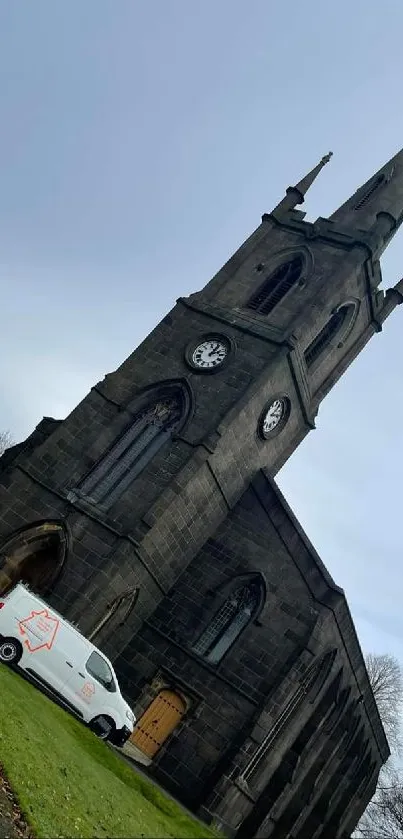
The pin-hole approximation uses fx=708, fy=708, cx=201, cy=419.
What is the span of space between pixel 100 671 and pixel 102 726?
3.58 feet

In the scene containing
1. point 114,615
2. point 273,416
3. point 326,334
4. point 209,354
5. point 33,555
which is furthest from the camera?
point 326,334

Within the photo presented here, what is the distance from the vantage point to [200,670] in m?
21.0

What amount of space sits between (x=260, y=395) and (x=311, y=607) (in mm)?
7029

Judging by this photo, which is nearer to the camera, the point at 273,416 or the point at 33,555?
the point at 33,555

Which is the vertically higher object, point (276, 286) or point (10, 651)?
point (276, 286)

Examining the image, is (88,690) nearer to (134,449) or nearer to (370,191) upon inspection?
(134,449)

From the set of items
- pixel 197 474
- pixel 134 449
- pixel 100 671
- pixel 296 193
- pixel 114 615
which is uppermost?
pixel 296 193

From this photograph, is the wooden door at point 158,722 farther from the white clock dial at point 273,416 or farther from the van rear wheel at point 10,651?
the white clock dial at point 273,416

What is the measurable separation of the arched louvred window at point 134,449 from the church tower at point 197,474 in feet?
0.16

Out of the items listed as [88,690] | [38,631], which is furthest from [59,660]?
[88,690]

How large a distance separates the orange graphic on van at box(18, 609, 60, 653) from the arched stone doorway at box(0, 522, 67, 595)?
18.5 ft

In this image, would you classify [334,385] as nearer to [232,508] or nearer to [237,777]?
[232,508]

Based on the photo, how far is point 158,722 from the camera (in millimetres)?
20391

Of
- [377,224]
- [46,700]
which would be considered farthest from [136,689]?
[377,224]
